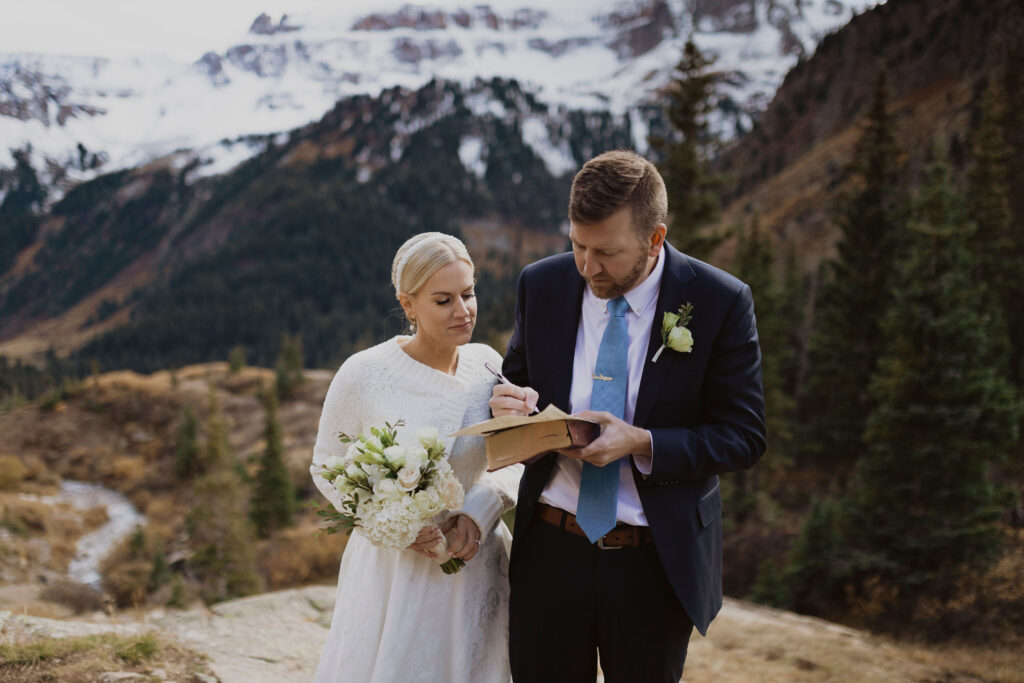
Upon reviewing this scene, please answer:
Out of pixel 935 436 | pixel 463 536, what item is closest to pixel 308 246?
pixel 935 436

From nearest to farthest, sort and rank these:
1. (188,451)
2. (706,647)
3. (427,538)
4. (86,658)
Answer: (427,538) < (86,658) < (706,647) < (188,451)

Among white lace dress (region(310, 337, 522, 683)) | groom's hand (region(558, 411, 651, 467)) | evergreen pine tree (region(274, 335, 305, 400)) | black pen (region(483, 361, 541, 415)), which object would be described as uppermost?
black pen (region(483, 361, 541, 415))

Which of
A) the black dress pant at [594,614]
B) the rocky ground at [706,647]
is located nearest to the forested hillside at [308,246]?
the rocky ground at [706,647]

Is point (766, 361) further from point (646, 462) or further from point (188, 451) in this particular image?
point (188, 451)

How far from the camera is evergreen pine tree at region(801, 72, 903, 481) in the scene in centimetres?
2459

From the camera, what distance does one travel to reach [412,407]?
333 cm

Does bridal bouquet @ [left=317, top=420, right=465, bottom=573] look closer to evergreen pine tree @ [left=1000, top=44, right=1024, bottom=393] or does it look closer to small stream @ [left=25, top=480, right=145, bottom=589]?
evergreen pine tree @ [left=1000, top=44, right=1024, bottom=393]

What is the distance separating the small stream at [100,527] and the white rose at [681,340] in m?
36.4

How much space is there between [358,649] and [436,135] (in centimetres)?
19472

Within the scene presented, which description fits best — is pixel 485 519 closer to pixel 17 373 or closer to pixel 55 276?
pixel 17 373

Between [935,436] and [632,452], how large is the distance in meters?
14.0

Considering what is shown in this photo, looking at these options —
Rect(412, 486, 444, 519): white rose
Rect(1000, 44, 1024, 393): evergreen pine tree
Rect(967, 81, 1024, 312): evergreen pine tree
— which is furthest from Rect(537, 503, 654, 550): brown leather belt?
Rect(967, 81, 1024, 312): evergreen pine tree

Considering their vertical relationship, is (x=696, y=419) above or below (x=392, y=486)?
above

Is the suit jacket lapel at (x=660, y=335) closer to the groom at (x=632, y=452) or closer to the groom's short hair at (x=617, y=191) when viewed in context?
the groom at (x=632, y=452)
